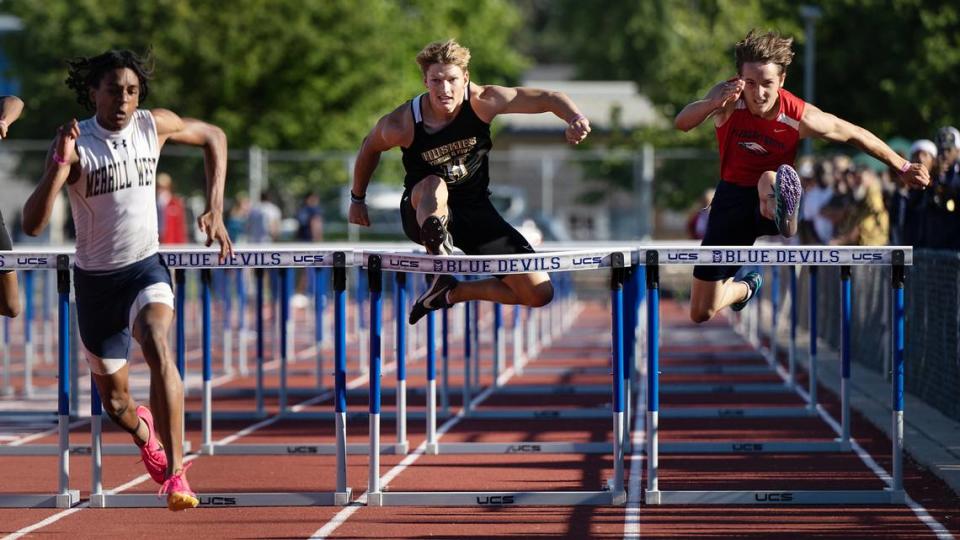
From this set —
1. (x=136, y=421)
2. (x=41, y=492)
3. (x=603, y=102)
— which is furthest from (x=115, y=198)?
(x=603, y=102)

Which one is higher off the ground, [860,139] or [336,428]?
[860,139]

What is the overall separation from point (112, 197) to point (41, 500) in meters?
1.92

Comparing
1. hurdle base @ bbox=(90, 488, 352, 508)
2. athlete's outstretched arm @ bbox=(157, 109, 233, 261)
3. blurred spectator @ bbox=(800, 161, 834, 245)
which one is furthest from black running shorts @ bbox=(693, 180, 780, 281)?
blurred spectator @ bbox=(800, 161, 834, 245)

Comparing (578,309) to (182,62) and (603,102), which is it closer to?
(182,62)

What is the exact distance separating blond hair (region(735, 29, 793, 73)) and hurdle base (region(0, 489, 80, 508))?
168 inches

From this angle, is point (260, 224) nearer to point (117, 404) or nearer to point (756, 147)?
point (756, 147)

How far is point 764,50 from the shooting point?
926 centimetres

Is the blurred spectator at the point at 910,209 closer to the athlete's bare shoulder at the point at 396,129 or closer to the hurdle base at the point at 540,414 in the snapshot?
the hurdle base at the point at 540,414

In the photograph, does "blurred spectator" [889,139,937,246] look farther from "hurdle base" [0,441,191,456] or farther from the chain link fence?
"hurdle base" [0,441,191,456]

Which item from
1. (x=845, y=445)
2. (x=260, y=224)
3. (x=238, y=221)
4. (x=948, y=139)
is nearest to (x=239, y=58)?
(x=238, y=221)

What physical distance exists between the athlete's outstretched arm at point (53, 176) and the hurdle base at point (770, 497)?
3.40 m

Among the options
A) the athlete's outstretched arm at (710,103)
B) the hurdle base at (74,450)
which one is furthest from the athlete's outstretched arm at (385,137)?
the hurdle base at (74,450)

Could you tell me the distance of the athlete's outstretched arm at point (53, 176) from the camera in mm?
7840

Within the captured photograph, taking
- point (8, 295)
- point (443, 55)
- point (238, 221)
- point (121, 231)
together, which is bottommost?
point (8, 295)
